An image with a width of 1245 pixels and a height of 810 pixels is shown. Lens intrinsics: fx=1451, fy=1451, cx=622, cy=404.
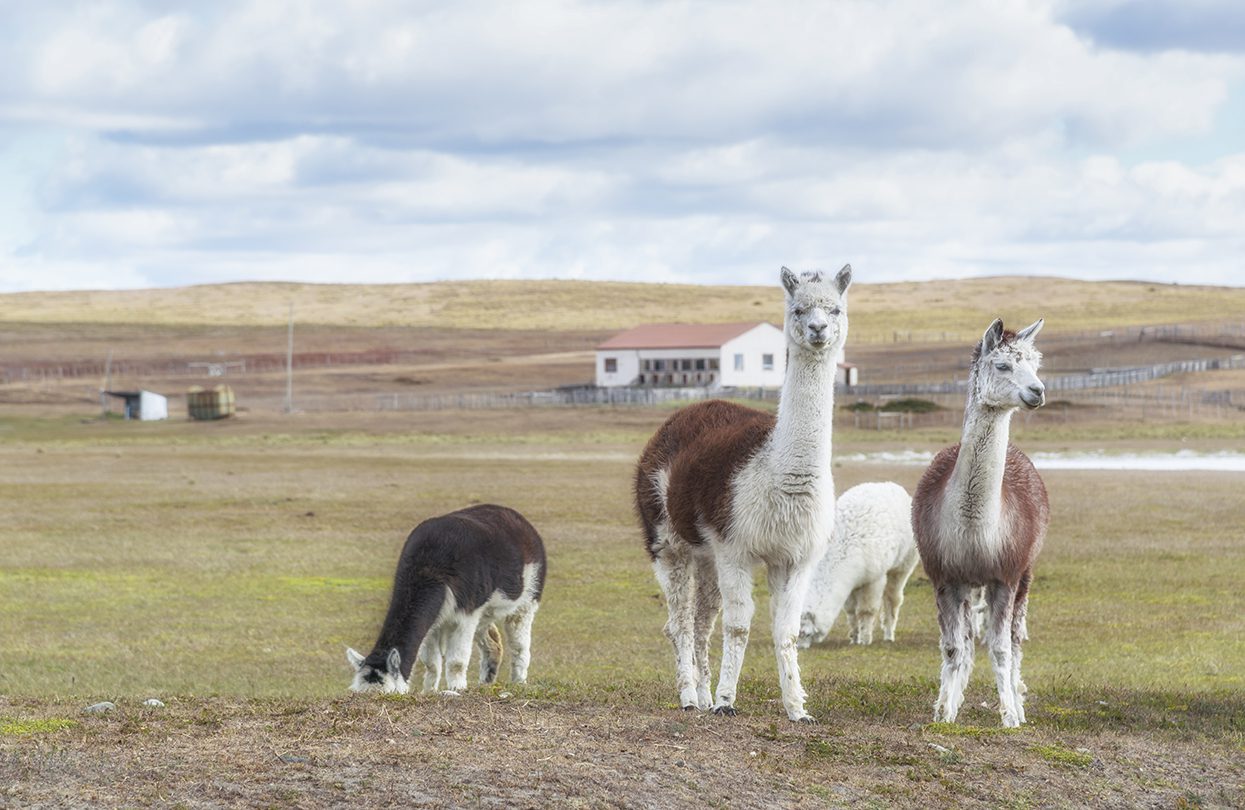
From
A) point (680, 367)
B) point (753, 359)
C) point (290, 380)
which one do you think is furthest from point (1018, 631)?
point (290, 380)

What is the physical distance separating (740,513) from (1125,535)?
17.7 metres

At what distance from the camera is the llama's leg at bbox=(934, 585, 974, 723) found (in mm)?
10250

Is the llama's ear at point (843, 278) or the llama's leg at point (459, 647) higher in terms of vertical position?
the llama's ear at point (843, 278)

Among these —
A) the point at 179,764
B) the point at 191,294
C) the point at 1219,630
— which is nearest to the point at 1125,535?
the point at 1219,630

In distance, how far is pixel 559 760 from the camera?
8.02 m

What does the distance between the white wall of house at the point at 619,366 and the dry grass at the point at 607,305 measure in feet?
150

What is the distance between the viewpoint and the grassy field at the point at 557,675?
7.81m

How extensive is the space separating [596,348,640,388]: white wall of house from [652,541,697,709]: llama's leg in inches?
3234

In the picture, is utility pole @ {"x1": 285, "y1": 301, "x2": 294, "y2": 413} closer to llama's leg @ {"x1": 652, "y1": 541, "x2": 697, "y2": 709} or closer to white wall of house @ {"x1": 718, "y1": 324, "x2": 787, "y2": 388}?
white wall of house @ {"x1": 718, "y1": 324, "x2": 787, "y2": 388}

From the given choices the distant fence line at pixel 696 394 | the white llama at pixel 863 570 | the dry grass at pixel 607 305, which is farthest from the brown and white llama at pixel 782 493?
the dry grass at pixel 607 305

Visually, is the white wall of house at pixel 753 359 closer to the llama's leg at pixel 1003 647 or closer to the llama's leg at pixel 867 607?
the llama's leg at pixel 867 607

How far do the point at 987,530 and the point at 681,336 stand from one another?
273 ft

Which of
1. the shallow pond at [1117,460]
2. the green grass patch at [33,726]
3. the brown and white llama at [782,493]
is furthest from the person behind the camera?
the shallow pond at [1117,460]

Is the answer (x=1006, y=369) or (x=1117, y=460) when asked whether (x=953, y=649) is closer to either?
(x=1006, y=369)
